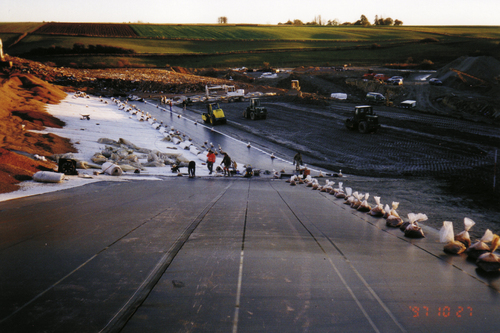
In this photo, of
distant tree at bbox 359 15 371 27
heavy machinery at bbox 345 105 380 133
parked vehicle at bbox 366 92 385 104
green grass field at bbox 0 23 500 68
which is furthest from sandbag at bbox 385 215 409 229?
distant tree at bbox 359 15 371 27

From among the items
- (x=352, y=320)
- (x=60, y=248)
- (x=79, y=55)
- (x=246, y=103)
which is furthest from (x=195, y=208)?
(x=79, y=55)

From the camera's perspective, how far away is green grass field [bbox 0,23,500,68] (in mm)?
84438

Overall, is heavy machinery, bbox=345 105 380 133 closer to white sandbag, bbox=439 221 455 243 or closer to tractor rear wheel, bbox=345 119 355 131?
tractor rear wheel, bbox=345 119 355 131

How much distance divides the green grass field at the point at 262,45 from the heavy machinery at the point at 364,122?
187ft

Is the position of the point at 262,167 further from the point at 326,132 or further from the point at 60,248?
the point at 60,248

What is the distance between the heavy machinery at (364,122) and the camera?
29.1 m

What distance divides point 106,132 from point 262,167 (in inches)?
531

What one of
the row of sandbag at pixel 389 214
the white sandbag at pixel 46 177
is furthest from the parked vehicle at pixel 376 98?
the white sandbag at pixel 46 177

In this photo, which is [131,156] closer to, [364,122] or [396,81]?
[364,122]

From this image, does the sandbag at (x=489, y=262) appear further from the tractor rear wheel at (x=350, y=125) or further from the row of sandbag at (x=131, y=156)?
the tractor rear wheel at (x=350, y=125)

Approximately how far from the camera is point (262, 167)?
71.3 ft

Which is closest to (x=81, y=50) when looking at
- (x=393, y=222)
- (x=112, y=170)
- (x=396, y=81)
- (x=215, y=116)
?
(x=215, y=116)

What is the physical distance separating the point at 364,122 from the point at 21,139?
87.0ft

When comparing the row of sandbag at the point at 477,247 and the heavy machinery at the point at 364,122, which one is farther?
the heavy machinery at the point at 364,122
